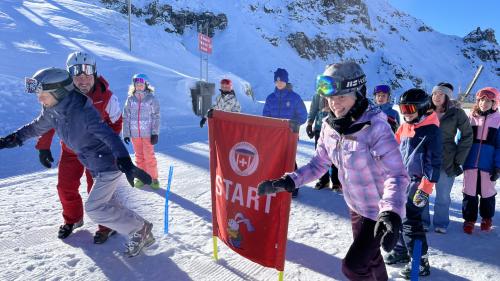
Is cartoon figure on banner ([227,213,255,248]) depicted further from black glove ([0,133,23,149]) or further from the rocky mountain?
the rocky mountain

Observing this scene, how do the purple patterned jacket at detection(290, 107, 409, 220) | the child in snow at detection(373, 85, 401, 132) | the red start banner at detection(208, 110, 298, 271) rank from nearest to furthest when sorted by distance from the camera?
the purple patterned jacket at detection(290, 107, 409, 220)
the red start banner at detection(208, 110, 298, 271)
the child in snow at detection(373, 85, 401, 132)

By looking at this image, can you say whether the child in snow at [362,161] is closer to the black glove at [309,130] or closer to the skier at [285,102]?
the skier at [285,102]

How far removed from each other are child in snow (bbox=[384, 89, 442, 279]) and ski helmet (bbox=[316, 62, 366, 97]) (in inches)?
43.9

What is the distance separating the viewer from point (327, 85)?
231 centimetres

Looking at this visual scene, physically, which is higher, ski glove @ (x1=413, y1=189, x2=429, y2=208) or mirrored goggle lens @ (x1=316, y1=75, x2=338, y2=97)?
mirrored goggle lens @ (x1=316, y1=75, x2=338, y2=97)

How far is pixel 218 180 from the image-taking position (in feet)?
10.7

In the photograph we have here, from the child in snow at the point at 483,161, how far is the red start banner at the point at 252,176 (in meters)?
2.83

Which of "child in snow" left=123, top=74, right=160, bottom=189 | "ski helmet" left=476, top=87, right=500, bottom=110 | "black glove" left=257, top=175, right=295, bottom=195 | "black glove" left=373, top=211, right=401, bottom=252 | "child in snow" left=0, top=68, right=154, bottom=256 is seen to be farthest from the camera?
"child in snow" left=123, top=74, right=160, bottom=189

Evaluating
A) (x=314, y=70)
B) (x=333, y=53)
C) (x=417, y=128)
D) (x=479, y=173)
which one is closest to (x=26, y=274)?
(x=417, y=128)

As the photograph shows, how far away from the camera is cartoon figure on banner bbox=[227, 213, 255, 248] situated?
10.0 feet

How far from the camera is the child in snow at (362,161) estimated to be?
225 centimetres

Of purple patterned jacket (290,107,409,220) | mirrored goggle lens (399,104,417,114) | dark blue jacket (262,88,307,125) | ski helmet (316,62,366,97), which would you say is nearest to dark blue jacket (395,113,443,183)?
mirrored goggle lens (399,104,417,114)

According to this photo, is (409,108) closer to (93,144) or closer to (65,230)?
(93,144)

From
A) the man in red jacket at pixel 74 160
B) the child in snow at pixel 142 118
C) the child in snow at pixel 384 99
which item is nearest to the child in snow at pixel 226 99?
the child in snow at pixel 142 118
